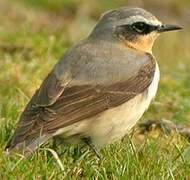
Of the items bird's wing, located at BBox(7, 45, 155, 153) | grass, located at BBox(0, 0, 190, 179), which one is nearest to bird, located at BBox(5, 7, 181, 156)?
bird's wing, located at BBox(7, 45, 155, 153)

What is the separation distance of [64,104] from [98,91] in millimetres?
400

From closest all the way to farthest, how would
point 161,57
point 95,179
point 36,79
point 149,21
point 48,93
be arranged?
1. point 95,179
2. point 48,93
3. point 149,21
4. point 36,79
5. point 161,57

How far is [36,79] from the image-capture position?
10.6 m

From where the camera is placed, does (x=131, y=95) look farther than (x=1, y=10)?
No

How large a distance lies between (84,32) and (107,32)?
22.7 ft

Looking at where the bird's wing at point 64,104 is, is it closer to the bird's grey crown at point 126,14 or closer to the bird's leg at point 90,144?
the bird's leg at point 90,144

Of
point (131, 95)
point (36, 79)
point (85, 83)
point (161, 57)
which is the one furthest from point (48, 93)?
point (161, 57)

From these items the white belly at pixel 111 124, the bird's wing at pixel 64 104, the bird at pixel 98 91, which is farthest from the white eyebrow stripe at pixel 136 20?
the white belly at pixel 111 124

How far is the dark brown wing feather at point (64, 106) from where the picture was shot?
7543 mm

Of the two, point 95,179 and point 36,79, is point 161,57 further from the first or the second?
point 95,179

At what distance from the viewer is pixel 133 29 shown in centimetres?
887

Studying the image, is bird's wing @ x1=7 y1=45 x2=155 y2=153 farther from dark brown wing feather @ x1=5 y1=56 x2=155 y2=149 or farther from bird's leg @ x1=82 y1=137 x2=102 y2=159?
bird's leg @ x1=82 y1=137 x2=102 y2=159

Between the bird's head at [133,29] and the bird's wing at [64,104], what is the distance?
2.25 ft

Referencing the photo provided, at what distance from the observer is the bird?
24.9 ft
